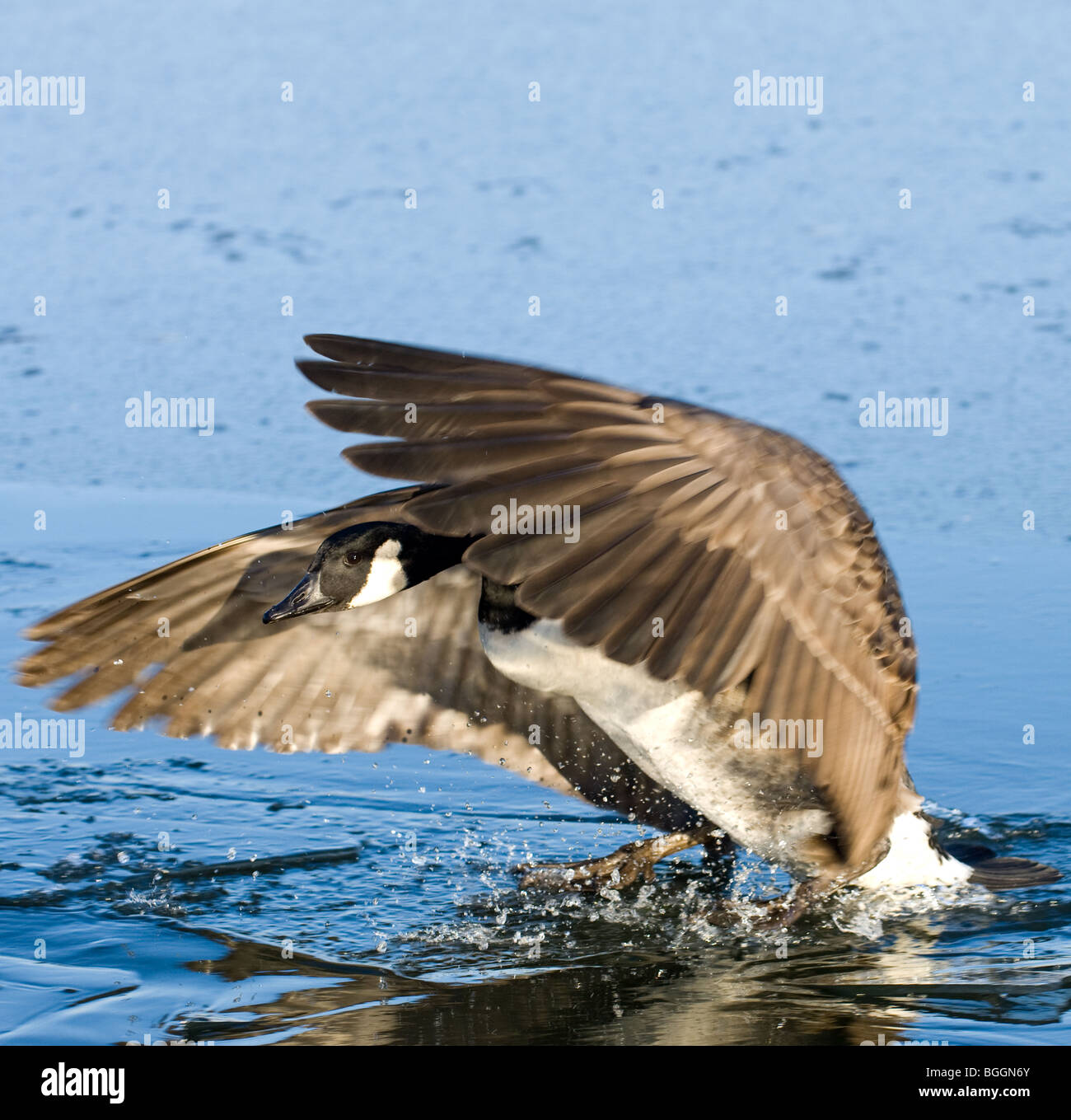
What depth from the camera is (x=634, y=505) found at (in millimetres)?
3398

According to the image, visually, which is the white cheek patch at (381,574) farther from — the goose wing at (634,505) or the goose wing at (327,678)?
the goose wing at (634,505)

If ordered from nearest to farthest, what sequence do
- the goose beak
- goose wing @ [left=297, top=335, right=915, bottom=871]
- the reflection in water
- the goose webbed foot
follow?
goose wing @ [left=297, top=335, right=915, bottom=871], the reflection in water, the goose beak, the goose webbed foot

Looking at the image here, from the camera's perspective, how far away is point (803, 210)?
9.55 meters

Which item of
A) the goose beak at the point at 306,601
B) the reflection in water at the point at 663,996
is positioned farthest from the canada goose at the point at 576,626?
the reflection in water at the point at 663,996

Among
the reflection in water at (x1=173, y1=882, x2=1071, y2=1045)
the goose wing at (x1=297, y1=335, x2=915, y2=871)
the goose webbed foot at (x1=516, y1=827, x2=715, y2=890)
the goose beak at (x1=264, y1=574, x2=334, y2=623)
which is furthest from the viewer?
the goose webbed foot at (x1=516, y1=827, x2=715, y2=890)

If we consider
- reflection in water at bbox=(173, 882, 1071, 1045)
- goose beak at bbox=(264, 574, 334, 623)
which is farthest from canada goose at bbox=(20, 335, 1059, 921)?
reflection in water at bbox=(173, 882, 1071, 1045)

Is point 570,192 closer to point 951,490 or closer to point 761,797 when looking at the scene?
point 951,490

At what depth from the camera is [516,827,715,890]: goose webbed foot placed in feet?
15.3

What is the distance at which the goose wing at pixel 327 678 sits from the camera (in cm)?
471

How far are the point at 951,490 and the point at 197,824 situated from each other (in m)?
3.51

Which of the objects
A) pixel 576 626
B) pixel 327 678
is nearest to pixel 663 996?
pixel 576 626

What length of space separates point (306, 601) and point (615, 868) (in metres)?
1.23

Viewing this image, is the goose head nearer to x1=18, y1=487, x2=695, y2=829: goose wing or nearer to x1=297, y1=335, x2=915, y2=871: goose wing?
x1=18, y1=487, x2=695, y2=829: goose wing
